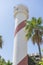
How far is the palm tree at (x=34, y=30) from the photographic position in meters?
32.8

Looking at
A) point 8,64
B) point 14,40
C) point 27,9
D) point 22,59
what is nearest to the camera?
point 22,59

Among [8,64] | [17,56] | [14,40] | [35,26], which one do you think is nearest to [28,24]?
[35,26]

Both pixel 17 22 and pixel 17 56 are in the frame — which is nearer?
pixel 17 56

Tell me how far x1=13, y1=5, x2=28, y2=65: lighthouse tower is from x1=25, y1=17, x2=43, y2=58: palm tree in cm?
96

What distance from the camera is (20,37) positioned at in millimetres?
33531

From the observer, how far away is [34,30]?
33.7 meters

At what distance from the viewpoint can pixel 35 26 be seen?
33875 millimetres

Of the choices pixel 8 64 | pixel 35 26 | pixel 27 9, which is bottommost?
pixel 8 64

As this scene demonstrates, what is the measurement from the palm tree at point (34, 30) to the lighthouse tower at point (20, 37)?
37.7 inches

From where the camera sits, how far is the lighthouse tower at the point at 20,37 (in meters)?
32.0

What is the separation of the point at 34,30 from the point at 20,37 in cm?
252

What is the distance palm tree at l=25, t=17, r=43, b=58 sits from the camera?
32784 mm

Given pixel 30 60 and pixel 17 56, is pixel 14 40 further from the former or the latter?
pixel 30 60

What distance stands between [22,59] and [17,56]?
0.89 m
